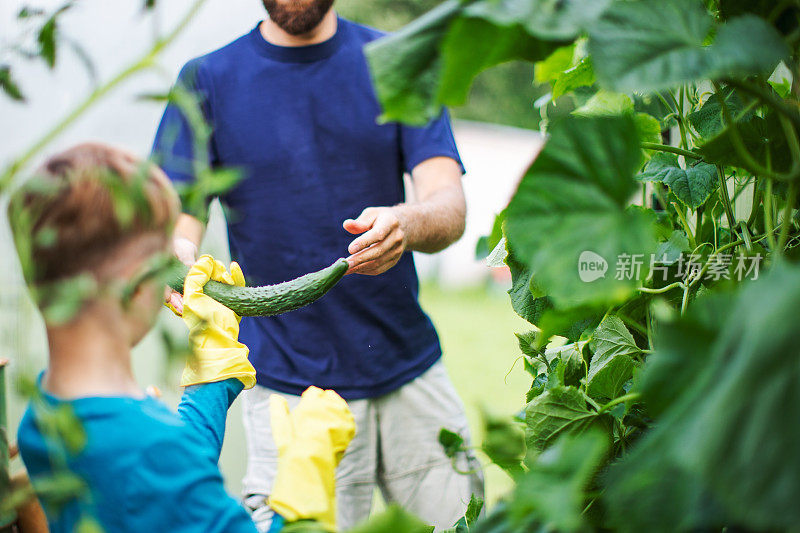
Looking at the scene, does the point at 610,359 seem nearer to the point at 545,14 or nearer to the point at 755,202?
the point at 755,202

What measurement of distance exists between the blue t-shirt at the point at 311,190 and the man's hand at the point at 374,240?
34 centimetres

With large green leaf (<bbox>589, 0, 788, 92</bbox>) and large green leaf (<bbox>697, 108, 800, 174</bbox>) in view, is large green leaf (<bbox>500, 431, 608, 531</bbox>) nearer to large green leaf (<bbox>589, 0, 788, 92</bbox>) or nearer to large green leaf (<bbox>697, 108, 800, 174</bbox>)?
large green leaf (<bbox>589, 0, 788, 92</bbox>)

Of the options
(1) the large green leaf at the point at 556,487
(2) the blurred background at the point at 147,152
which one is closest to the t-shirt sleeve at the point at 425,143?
(2) the blurred background at the point at 147,152

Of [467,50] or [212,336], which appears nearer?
[467,50]

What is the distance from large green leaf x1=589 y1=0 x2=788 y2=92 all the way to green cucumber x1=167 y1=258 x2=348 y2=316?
0.65 m

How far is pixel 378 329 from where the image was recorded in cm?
155

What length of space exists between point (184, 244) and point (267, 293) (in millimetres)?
327

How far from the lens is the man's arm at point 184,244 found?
1072 millimetres

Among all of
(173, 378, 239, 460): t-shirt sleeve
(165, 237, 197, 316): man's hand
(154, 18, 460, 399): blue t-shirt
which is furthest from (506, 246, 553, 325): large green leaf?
(154, 18, 460, 399): blue t-shirt

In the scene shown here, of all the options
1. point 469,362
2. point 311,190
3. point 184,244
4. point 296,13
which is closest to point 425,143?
point 311,190

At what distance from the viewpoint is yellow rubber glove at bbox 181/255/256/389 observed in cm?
92

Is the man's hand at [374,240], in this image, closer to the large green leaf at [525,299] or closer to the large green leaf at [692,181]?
the large green leaf at [525,299]

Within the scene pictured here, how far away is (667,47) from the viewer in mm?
484

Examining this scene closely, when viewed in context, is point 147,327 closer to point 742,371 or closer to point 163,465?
point 163,465
